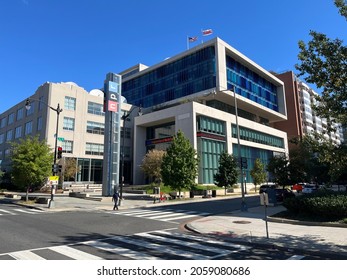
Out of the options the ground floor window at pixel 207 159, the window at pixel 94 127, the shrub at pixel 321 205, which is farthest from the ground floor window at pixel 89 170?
the shrub at pixel 321 205

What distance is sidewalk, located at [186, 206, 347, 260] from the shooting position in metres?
9.47

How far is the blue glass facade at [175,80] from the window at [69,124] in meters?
22.2

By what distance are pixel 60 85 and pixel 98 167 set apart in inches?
678

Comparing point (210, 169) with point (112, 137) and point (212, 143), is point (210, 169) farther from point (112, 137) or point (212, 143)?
point (112, 137)

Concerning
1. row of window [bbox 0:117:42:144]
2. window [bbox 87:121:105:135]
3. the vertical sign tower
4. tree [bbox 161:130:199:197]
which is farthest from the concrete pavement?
row of window [bbox 0:117:42:144]

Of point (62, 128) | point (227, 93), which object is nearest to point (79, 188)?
point (62, 128)

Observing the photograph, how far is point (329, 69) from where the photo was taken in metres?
9.66

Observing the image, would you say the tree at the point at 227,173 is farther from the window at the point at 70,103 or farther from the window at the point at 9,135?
the window at the point at 9,135

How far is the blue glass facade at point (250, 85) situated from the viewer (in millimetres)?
63094

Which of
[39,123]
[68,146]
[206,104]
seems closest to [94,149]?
[68,146]

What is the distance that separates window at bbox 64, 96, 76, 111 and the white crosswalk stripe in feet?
153

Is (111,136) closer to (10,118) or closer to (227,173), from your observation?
(227,173)

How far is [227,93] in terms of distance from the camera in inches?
2242

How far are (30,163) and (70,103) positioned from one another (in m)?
27.2
